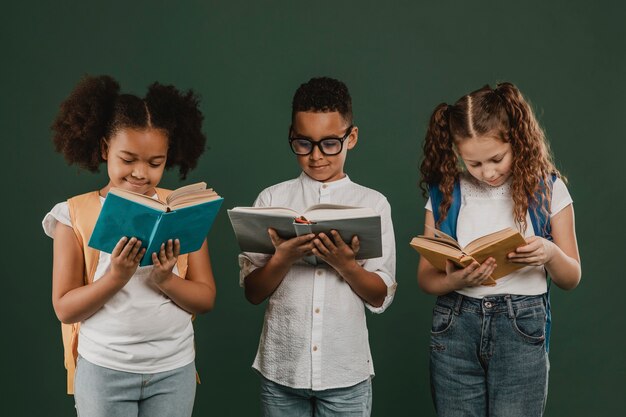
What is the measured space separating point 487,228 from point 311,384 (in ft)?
2.11

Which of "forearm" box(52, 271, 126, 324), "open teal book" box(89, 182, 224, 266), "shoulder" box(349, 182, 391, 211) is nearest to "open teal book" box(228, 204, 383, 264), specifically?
"open teal book" box(89, 182, 224, 266)

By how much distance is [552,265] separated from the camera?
1942 millimetres

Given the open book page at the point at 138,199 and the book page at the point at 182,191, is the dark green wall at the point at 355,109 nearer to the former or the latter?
the book page at the point at 182,191

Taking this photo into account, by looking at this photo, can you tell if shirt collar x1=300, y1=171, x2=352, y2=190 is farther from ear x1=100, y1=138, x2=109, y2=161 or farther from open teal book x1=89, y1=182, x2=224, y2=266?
ear x1=100, y1=138, x2=109, y2=161

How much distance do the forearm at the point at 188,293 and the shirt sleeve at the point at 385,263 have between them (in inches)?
18.0

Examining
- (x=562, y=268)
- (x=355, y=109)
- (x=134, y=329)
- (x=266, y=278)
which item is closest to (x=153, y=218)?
(x=134, y=329)

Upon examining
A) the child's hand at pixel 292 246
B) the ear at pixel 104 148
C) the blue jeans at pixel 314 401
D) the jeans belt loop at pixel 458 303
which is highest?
the ear at pixel 104 148

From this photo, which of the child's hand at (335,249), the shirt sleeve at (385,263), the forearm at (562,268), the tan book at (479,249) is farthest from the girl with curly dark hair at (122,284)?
the forearm at (562,268)

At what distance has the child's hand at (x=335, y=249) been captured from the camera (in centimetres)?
188

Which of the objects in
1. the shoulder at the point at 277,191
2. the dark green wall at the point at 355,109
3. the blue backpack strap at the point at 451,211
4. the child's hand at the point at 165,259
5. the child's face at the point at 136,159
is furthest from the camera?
the dark green wall at the point at 355,109

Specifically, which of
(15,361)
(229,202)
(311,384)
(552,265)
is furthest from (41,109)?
(552,265)

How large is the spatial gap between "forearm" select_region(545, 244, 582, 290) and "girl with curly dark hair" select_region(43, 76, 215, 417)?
919 mm

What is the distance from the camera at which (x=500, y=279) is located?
1.97 m

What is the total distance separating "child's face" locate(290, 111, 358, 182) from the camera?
208cm
